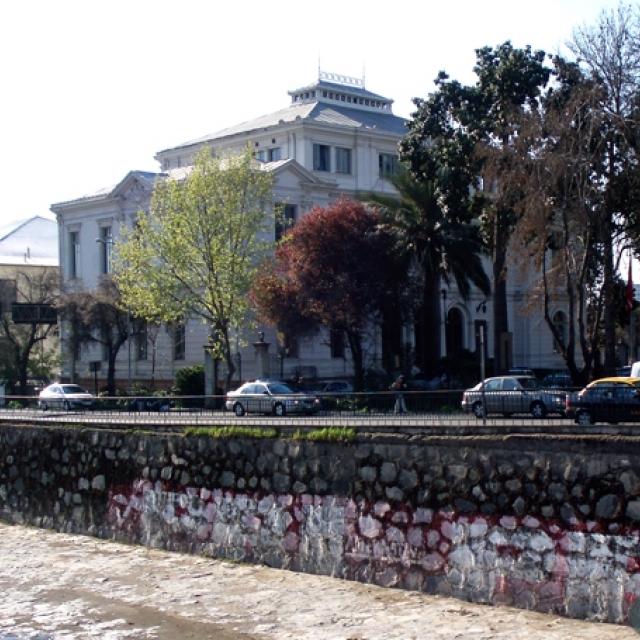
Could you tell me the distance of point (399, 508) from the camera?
14320 millimetres

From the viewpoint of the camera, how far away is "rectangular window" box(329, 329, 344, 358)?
56406 millimetres

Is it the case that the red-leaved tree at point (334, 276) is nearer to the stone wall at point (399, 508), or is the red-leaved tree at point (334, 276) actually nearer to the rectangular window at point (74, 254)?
the rectangular window at point (74, 254)

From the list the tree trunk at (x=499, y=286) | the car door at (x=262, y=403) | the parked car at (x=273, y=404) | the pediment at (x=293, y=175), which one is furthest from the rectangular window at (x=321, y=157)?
the car door at (x=262, y=403)

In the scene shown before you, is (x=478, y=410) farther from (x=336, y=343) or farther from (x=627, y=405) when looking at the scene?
(x=336, y=343)

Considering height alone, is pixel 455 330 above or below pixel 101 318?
below

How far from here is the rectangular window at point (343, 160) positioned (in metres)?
66.4

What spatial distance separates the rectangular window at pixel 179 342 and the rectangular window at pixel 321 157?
12817mm

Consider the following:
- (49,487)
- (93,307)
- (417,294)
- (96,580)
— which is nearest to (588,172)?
(417,294)

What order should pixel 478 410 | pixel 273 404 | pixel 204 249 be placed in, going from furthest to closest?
1. pixel 204 249
2. pixel 273 404
3. pixel 478 410

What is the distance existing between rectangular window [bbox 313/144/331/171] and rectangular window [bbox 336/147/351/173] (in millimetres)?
653

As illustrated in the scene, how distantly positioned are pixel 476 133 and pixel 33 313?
24.6 m

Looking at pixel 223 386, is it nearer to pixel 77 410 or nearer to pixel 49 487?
pixel 77 410

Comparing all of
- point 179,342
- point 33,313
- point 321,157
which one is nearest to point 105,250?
point 179,342

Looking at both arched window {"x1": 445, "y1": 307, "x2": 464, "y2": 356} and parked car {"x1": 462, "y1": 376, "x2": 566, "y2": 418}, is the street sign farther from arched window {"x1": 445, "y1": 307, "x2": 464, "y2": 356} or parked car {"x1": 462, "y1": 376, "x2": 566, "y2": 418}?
parked car {"x1": 462, "y1": 376, "x2": 566, "y2": 418}
